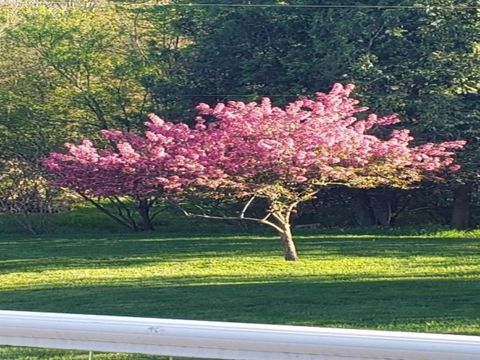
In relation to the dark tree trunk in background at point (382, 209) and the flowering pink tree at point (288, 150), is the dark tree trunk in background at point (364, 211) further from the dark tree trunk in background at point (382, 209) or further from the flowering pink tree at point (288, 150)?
the flowering pink tree at point (288, 150)

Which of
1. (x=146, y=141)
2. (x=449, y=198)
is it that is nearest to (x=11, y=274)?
(x=146, y=141)

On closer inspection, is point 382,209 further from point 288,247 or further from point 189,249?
point 288,247

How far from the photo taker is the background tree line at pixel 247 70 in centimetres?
2048

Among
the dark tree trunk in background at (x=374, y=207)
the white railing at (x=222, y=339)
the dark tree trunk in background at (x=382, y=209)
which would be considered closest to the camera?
the white railing at (x=222, y=339)

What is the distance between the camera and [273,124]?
43.3ft

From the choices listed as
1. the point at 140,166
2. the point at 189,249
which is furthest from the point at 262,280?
the point at 189,249

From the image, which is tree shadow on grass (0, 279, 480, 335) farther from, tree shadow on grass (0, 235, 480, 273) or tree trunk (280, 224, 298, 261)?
tree shadow on grass (0, 235, 480, 273)

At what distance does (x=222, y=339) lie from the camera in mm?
2348

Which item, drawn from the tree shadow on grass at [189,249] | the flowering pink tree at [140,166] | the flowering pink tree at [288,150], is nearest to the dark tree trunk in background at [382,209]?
the tree shadow on grass at [189,249]

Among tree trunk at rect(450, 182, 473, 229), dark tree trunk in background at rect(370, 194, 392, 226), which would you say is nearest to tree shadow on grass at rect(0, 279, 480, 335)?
tree trunk at rect(450, 182, 473, 229)

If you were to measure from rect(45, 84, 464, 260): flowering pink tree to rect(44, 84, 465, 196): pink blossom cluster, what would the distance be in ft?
0.05

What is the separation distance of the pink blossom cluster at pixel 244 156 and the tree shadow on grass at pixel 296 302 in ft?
6.06

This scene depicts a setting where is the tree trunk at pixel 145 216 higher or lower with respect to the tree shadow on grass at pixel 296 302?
lower

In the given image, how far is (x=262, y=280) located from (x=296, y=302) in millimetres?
2558
